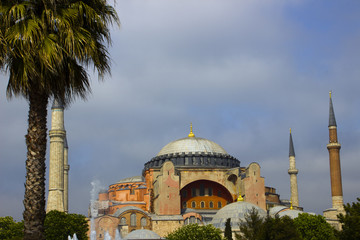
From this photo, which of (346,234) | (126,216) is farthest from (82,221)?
(346,234)

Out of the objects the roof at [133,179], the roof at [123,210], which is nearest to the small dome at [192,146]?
the roof at [133,179]

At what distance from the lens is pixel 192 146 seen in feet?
212

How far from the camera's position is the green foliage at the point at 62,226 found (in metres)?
47.5

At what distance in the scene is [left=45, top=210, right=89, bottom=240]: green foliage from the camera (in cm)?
4747

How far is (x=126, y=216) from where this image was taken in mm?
57000

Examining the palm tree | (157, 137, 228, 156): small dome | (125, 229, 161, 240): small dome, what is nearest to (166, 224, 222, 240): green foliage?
(125, 229, 161, 240): small dome

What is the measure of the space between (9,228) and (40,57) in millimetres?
44694

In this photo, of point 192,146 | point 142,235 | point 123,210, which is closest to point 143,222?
point 123,210

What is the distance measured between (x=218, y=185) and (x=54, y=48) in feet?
165

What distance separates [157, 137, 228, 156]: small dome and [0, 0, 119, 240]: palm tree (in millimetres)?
50409

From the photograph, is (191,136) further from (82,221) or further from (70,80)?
(70,80)

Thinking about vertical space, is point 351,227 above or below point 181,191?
below

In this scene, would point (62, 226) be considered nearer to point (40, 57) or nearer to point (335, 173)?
point (335, 173)

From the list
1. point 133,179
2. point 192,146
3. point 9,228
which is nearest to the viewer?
point 9,228
